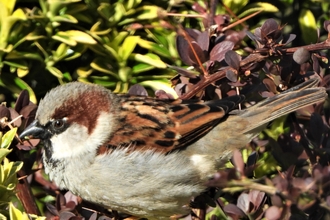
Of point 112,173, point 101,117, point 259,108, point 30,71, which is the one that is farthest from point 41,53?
point 259,108

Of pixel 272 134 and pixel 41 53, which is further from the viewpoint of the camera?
pixel 272 134

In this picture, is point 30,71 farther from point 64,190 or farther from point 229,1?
A: point 229,1

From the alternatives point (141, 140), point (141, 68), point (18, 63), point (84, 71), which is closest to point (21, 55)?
point (18, 63)

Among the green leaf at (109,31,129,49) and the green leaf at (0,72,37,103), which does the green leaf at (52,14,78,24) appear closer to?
the green leaf at (109,31,129,49)

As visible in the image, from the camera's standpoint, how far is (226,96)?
2557mm

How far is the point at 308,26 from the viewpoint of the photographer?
9.66 ft

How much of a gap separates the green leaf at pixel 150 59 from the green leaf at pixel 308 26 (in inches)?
27.7

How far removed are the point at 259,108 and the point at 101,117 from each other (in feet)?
2.13

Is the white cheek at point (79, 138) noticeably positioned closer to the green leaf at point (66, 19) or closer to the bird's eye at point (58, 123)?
the bird's eye at point (58, 123)

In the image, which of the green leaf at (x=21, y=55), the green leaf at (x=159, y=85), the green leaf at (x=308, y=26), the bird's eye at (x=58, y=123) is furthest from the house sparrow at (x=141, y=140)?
the green leaf at (x=308, y=26)

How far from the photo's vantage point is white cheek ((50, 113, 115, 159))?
2.50 metres

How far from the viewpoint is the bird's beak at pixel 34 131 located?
7.86 ft

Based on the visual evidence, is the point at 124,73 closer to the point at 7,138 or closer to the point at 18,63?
the point at 18,63

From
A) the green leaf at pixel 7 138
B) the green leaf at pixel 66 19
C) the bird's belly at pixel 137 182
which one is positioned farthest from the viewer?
the green leaf at pixel 66 19
